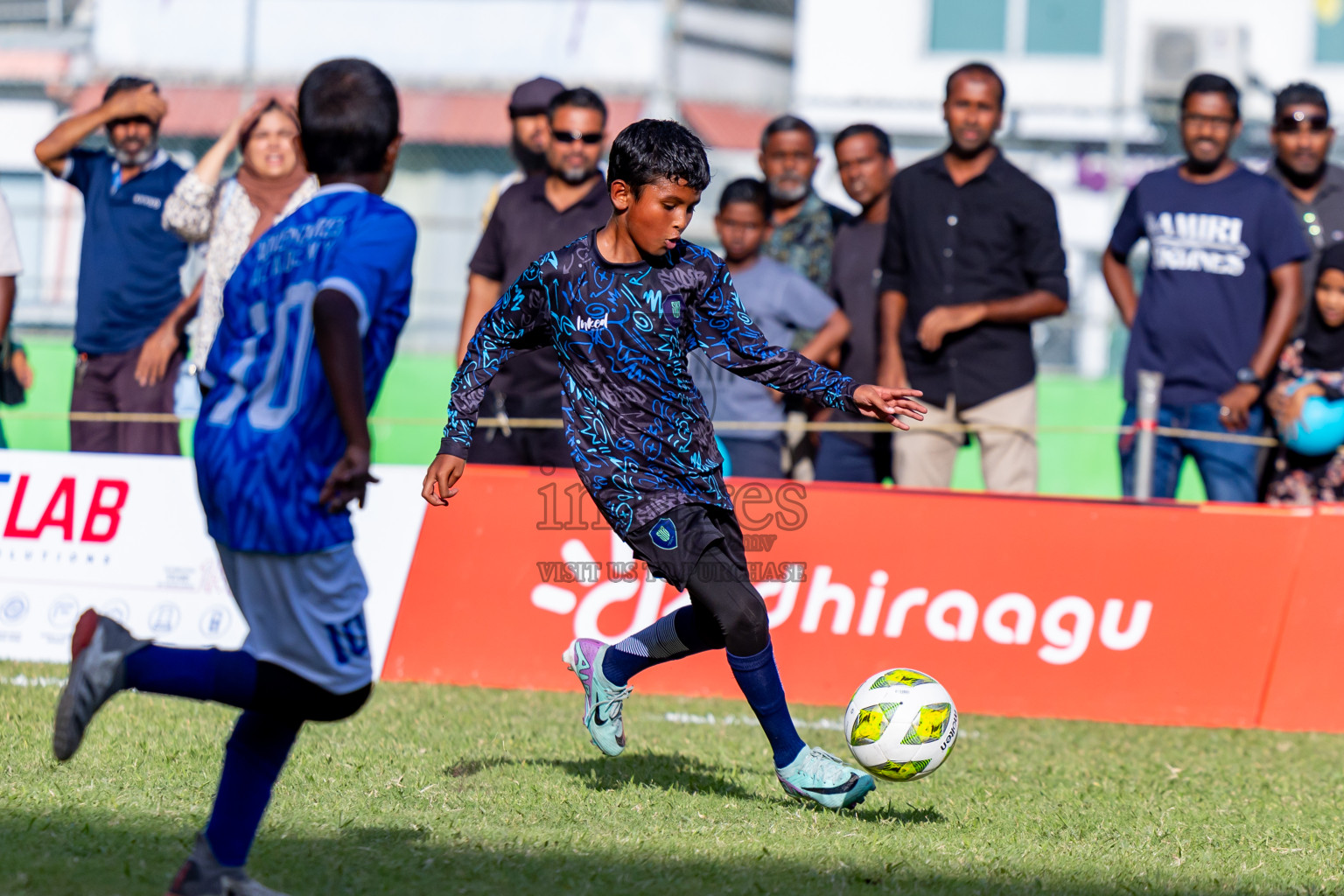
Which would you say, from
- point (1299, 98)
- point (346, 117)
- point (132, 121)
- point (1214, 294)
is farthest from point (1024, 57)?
point (346, 117)

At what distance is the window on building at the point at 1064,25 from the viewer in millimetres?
22203

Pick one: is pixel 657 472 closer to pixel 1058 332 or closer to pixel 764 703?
pixel 764 703

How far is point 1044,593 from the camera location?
23.7 feet

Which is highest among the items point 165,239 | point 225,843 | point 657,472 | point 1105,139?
point 1105,139

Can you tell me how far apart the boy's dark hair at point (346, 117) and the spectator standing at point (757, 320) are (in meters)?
4.33

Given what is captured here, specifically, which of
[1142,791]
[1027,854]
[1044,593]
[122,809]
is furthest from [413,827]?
[1044,593]

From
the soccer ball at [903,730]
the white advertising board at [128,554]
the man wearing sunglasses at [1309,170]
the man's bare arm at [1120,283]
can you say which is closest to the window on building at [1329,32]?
the man wearing sunglasses at [1309,170]

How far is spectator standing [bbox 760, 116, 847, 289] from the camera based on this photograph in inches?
339

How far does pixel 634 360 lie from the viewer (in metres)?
4.88

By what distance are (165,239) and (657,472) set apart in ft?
15.5

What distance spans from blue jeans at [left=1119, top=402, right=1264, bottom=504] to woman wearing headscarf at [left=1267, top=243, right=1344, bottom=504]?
0.55 feet

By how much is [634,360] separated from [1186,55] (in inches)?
730

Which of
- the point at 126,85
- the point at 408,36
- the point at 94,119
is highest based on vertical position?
the point at 408,36

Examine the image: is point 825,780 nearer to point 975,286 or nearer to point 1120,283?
point 975,286
